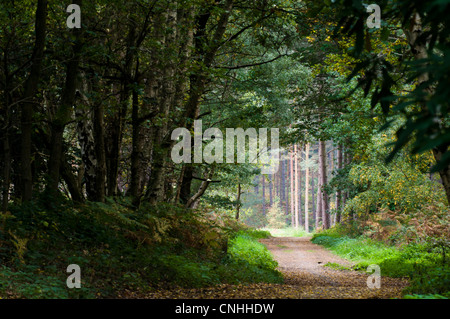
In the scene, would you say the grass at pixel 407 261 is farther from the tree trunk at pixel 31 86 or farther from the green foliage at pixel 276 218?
the green foliage at pixel 276 218

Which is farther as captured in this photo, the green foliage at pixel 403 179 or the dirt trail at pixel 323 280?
the green foliage at pixel 403 179

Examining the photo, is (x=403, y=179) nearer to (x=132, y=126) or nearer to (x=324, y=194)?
(x=132, y=126)

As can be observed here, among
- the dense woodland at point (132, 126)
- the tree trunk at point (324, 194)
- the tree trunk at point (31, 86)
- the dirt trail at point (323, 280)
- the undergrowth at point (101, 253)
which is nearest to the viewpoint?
the dense woodland at point (132, 126)

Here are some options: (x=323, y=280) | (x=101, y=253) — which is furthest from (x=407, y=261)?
(x=101, y=253)

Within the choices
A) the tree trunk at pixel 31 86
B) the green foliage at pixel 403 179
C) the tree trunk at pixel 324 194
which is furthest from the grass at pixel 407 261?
the tree trunk at pixel 324 194

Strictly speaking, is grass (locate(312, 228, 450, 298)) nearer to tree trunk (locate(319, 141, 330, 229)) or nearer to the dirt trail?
the dirt trail

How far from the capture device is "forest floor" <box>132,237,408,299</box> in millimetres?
6346

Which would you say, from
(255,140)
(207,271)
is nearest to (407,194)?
(255,140)

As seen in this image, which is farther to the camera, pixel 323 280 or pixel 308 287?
pixel 323 280

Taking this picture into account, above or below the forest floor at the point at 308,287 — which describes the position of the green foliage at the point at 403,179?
above

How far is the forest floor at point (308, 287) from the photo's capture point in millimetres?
6346

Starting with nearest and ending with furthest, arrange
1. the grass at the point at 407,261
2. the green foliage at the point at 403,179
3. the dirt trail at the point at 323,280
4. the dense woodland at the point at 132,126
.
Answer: the dense woodland at the point at 132,126 < the grass at the point at 407,261 < the dirt trail at the point at 323,280 < the green foliage at the point at 403,179

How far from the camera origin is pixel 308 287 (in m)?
7.77
